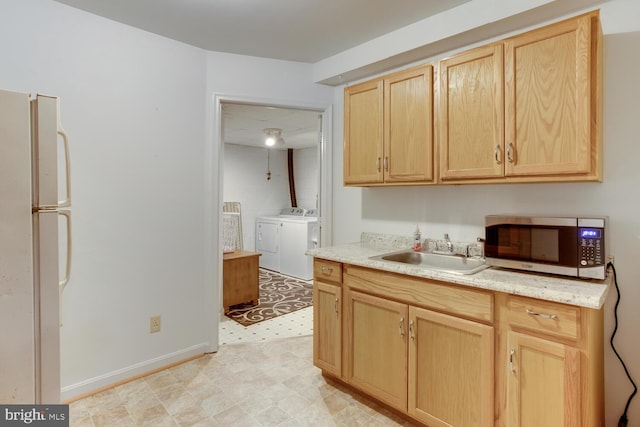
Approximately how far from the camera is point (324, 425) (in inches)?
74.9

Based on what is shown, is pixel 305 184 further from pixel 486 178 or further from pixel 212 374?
pixel 486 178

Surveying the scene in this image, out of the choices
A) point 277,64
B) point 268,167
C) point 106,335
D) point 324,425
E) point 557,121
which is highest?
point 277,64

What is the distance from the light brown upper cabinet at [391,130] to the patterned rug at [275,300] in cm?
192

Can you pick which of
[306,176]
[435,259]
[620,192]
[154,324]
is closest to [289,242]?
[306,176]

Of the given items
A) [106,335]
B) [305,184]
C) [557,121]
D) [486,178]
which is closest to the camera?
[557,121]

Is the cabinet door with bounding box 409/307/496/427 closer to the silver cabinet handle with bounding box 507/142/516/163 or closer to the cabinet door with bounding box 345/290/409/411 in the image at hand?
the cabinet door with bounding box 345/290/409/411

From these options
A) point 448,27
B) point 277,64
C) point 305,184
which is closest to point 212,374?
point 277,64

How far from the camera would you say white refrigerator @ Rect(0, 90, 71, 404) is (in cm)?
110

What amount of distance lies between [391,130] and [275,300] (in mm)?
2688

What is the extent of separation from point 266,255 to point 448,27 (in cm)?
451

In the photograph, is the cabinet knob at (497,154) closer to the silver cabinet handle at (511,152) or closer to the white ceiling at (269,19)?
the silver cabinet handle at (511,152)

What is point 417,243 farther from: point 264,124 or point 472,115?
point 264,124

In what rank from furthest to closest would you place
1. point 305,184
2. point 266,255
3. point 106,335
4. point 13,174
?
1. point 305,184
2. point 266,255
3. point 106,335
4. point 13,174

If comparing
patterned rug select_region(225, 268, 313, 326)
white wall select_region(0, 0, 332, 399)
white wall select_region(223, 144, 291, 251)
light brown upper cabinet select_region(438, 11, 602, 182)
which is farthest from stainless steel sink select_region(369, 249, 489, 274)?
white wall select_region(223, 144, 291, 251)
